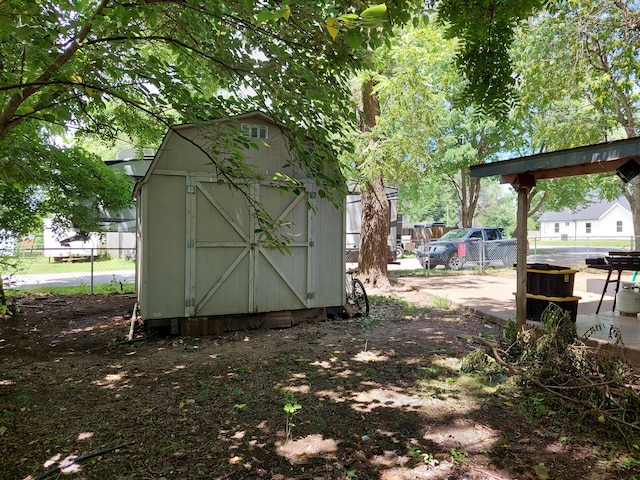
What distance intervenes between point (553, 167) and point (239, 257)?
4659 millimetres

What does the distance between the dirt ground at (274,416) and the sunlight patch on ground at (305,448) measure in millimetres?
14

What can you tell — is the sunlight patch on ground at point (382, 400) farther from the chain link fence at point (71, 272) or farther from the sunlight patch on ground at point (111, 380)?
the chain link fence at point (71, 272)

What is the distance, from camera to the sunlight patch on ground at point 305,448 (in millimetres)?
2850

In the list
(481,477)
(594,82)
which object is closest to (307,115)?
(481,477)

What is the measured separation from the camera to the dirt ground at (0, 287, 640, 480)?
2730mm

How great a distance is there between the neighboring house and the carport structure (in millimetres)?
47383

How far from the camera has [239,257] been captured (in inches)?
267

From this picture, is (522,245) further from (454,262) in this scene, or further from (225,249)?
(454,262)

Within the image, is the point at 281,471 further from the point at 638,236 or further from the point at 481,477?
the point at 638,236

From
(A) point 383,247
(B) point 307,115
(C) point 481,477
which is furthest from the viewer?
(A) point 383,247

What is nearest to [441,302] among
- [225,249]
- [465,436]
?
[225,249]

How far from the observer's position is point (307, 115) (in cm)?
346

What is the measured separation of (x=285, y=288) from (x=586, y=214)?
59.0 metres

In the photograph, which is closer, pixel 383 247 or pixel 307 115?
pixel 307 115
